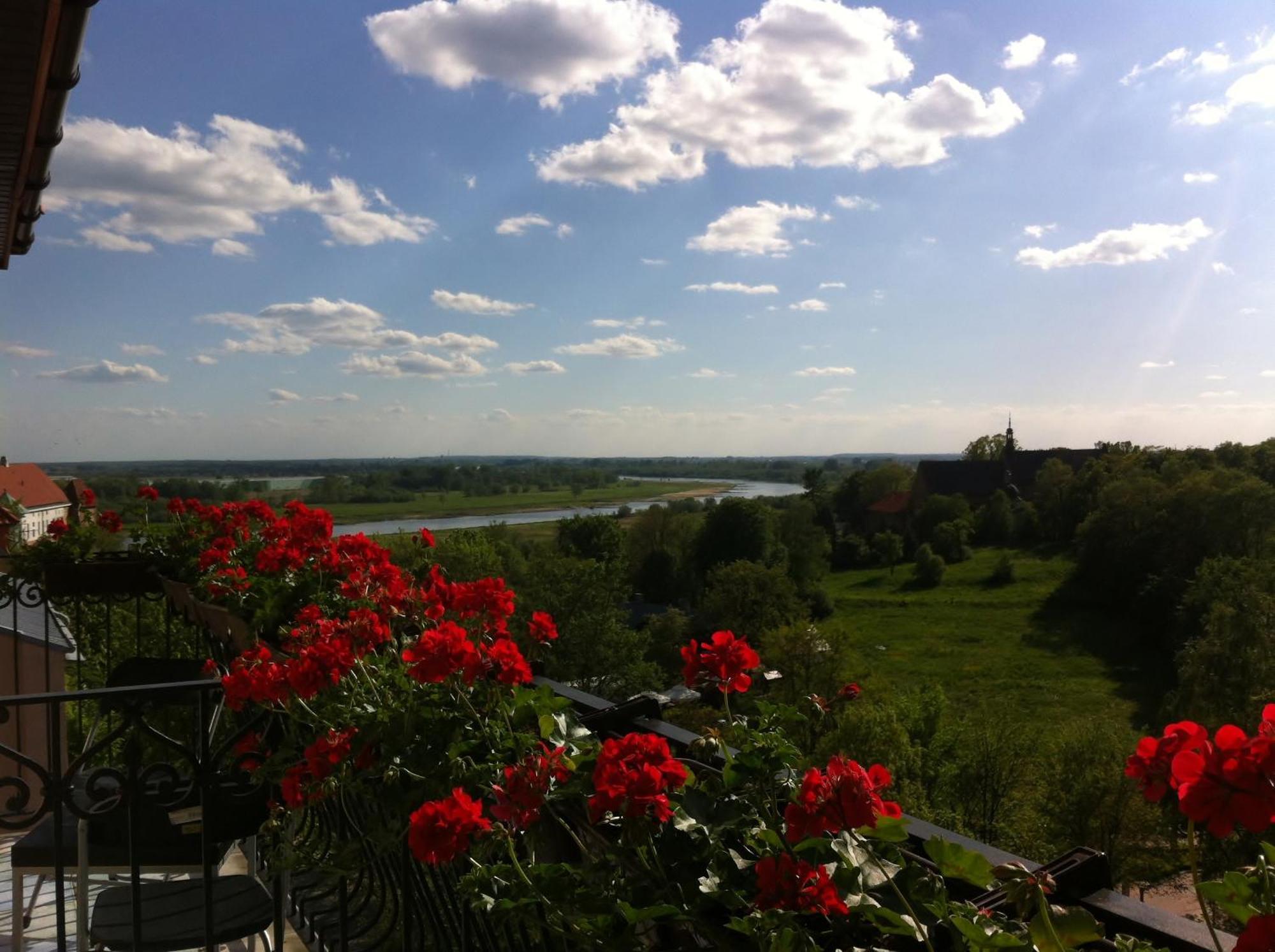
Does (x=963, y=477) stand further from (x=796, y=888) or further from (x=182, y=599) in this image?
(x=796, y=888)

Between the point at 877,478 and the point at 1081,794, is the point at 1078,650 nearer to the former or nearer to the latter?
the point at 1081,794

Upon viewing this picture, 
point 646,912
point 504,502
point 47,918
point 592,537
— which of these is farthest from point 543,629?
point 592,537

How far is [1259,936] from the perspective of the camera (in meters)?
0.64

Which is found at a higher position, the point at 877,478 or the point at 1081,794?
the point at 877,478

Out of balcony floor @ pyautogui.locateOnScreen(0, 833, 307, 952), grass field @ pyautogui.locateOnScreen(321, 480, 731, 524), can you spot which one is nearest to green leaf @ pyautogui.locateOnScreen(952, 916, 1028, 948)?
balcony floor @ pyautogui.locateOnScreen(0, 833, 307, 952)

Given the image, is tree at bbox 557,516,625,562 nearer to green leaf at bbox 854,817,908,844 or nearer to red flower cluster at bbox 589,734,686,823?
red flower cluster at bbox 589,734,686,823

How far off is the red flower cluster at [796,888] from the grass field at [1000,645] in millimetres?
30899

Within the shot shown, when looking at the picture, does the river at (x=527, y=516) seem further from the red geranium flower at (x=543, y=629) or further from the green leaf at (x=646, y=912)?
the green leaf at (x=646, y=912)

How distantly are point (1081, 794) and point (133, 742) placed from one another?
84.3 ft

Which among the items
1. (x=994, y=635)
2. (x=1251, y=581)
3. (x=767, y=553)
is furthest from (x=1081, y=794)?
(x=767, y=553)

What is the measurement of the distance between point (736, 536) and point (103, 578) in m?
43.5

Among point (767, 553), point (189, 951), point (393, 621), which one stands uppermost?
point (393, 621)

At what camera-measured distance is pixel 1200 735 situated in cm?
76

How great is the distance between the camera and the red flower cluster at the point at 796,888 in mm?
892
